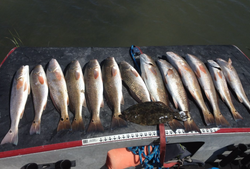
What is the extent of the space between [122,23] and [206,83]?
511 centimetres

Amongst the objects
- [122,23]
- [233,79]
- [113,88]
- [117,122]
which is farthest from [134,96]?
[122,23]

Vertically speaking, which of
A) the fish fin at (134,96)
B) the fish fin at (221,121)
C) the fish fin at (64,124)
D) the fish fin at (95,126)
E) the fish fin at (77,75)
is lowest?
the fish fin at (221,121)

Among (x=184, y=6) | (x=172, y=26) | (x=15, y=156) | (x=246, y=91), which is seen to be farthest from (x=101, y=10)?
(x=15, y=156)

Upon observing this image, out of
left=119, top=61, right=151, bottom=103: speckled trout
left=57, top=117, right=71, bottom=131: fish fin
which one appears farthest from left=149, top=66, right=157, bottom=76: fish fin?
left=57, top=117, right=71, bottom=131: fish fin

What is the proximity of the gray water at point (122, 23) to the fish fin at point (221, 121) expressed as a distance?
4.74 meters

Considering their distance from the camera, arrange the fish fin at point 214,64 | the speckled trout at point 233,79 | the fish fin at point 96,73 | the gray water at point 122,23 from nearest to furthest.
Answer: the fish fin at point 96,73 < the speckled trout at point 233,79 < the fish fin at point 214,64 < the gray water at point 122,23

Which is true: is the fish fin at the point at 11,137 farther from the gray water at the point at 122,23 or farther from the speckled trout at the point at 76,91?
the gray water at the point at 122,23

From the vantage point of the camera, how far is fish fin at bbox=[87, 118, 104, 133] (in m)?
2.74

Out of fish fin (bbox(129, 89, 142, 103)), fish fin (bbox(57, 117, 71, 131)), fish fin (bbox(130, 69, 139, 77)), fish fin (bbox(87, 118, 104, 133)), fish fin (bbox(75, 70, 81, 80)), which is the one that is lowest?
fish fin (bbox(87, 118, 104, 133))

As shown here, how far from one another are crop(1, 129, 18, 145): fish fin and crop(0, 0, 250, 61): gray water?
4788mm

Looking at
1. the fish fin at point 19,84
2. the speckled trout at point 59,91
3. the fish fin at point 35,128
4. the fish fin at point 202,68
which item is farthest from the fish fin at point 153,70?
the fish fin at point 19,84

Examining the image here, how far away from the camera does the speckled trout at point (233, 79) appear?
11.4 feet

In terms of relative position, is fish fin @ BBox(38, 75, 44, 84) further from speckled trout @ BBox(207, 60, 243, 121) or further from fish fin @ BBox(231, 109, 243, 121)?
fish fin @ BBox(231, 109, 243, 121)

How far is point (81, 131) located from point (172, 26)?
21.5 ft
